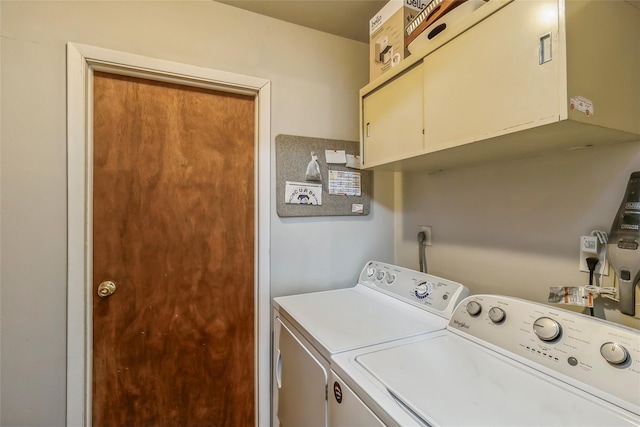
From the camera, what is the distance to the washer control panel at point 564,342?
72cm

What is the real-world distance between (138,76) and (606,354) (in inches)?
82.2

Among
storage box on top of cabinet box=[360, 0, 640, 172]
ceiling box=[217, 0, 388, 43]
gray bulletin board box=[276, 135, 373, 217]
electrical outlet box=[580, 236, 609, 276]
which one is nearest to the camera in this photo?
storage box on top of cabinet box=[360, 0, 640, 172]

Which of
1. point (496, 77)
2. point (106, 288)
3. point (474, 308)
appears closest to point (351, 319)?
point (474, 308)

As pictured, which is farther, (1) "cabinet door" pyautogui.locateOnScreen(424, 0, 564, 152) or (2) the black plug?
(2) the black plug

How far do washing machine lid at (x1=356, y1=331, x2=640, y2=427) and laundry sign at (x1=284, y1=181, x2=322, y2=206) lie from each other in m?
0.95

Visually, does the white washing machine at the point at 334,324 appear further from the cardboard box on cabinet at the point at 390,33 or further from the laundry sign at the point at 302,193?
the cardboard box on cabinet at the point at 390,33

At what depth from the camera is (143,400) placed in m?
1.47

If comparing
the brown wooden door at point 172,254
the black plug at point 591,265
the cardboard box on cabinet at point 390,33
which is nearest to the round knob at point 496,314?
the black plug at point 591,265


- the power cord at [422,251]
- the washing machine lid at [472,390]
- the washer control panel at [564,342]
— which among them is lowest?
the washing machine lid at [472,390]

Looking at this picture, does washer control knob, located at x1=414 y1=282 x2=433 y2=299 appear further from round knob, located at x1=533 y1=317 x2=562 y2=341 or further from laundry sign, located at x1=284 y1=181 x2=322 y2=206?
laundry sign, located at x1=284 y1=181 x2=322 y2=206

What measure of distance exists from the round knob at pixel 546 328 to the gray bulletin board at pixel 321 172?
1.13 meters

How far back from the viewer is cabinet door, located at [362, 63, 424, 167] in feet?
4.00

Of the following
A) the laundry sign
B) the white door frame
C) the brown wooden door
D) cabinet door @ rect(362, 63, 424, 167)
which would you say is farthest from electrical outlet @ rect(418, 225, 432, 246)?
the white door frame

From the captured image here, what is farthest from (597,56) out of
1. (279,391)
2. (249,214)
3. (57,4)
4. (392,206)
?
(57,4)
